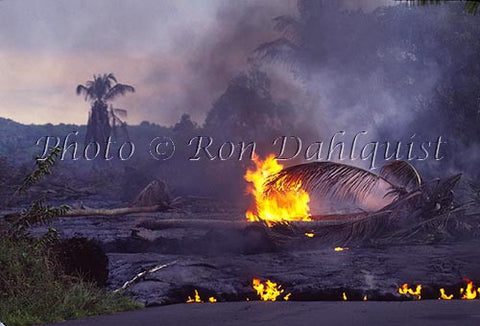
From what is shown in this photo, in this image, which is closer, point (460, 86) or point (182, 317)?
point (182, 317)

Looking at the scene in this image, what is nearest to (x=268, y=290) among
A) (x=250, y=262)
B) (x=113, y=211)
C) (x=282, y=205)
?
(x=250, y=262)

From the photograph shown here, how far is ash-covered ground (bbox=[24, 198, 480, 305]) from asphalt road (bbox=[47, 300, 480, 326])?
135 cm

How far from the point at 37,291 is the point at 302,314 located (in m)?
4.28

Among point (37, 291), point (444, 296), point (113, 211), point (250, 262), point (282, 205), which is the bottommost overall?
point (37, 291)

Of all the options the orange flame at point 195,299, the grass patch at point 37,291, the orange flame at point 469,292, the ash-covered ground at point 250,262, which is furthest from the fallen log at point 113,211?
the orange flame at point 469,292

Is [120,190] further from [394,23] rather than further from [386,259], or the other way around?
[386,259]

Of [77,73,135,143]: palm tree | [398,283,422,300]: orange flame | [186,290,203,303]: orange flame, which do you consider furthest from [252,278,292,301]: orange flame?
[77,73,135,143]: palm tree

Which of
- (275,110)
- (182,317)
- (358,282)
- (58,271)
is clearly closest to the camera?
(182,317)

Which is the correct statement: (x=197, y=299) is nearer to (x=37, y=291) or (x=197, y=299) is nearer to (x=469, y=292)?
(x=37, y=291)

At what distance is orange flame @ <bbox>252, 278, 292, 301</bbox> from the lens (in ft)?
51.6

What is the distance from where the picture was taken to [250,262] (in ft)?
63.2

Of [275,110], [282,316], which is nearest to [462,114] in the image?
[275,110]

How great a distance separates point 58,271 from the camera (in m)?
13.5

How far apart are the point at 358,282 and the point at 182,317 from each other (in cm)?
513
